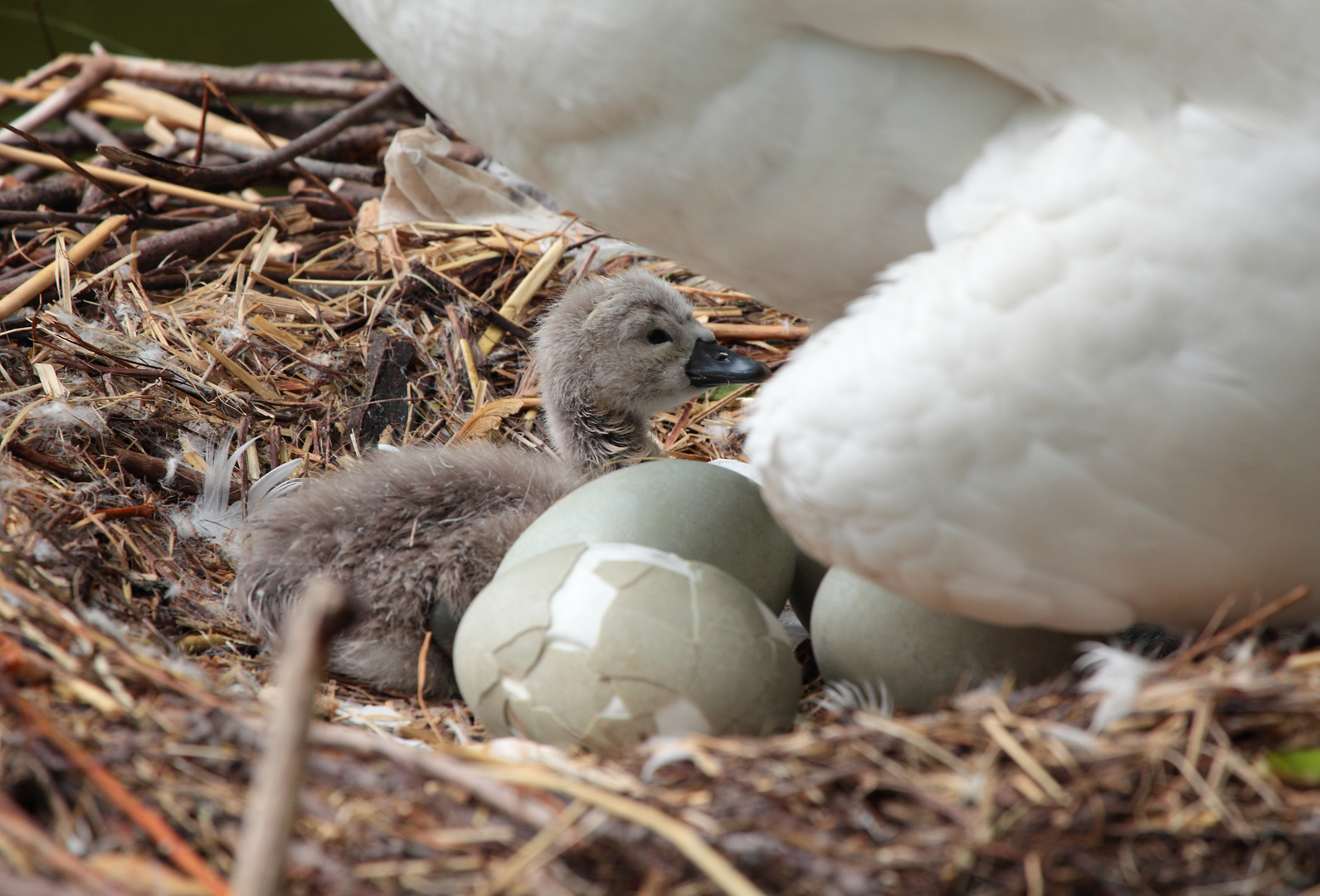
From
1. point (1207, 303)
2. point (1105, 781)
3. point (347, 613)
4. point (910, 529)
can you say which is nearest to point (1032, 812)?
point (1105, 781)

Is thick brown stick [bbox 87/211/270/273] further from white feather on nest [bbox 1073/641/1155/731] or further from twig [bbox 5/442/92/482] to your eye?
white feather on nest [bbox 1073/641/1155/731]

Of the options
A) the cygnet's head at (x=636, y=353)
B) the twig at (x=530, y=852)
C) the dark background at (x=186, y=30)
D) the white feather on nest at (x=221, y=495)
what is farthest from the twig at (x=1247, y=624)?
the dark background at (x=186, y=30)

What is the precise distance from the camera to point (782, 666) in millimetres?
1176

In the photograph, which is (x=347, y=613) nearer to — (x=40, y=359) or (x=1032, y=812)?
(x=1032, y=812)

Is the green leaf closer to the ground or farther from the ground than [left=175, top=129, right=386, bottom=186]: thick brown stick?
closer to the ground

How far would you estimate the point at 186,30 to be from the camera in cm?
355

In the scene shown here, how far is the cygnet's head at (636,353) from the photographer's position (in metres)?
1.79

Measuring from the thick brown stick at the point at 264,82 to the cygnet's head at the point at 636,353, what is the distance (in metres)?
1.22

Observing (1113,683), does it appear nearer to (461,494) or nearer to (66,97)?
(461,494)

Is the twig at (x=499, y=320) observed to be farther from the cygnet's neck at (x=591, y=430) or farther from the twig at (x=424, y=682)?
the twig at (x=424, y=682)

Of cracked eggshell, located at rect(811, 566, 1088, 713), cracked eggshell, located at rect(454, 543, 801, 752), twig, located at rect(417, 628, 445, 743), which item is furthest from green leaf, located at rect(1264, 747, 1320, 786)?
twig, located at rect(417, 628, 445, 743)

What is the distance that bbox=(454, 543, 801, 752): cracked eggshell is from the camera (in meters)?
1.11

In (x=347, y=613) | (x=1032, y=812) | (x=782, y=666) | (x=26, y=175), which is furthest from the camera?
(x=26, y=175)

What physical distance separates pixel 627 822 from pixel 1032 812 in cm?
28
